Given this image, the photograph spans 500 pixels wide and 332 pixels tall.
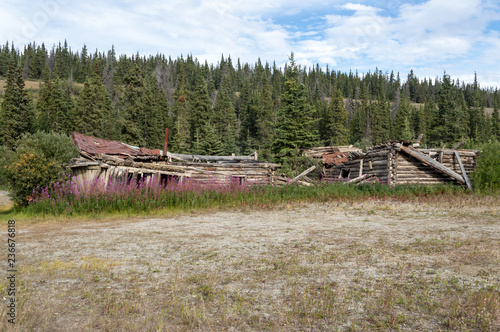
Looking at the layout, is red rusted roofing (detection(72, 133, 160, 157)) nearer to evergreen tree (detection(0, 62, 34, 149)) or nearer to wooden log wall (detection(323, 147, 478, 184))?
wooden log wall (detection(323, 147, 478, 184))

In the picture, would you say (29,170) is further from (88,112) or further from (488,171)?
(88,112)

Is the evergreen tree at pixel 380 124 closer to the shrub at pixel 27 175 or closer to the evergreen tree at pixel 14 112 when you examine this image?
the evergreen tree at pixel 14 112

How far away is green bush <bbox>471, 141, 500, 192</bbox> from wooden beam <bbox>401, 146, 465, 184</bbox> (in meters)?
0.76

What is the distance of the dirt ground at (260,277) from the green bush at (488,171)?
9377mm

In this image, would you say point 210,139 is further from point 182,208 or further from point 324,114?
A: point 324,114

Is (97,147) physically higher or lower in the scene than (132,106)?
lower

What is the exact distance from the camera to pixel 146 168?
1485 centimetres

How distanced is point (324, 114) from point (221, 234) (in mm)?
74359

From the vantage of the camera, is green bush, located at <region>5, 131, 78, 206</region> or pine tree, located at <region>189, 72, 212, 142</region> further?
pine tree, located at <region>189, 72, 212, 142</region>

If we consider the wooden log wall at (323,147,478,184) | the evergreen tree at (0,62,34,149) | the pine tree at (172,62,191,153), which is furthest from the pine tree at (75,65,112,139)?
the wooden log wall at (323,147,478,184)

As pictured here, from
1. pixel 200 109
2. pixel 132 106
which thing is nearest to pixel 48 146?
pixel 132 106

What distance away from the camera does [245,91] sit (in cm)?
9325

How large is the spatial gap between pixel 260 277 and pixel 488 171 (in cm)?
1679

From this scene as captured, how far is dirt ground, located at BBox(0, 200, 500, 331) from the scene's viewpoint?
351 centimetres
